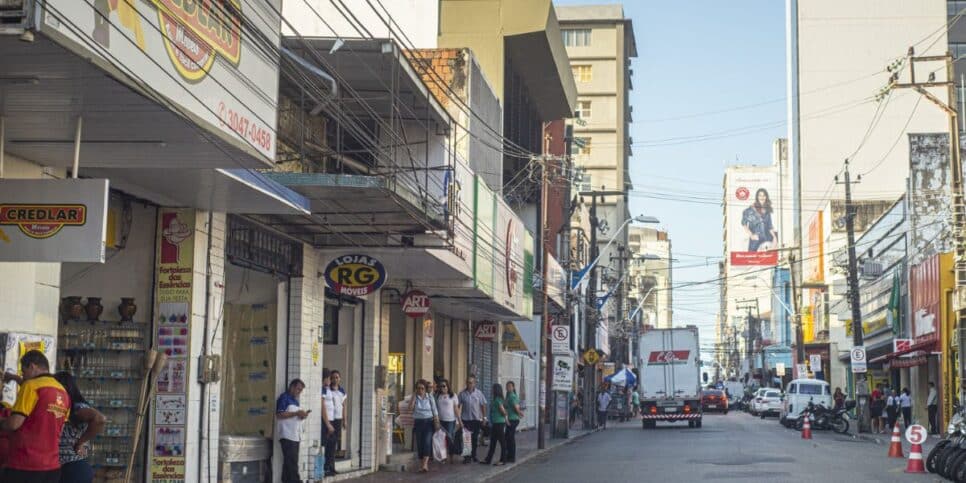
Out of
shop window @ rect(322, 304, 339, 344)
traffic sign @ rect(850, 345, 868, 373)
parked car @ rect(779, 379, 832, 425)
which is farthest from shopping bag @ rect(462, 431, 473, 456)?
parked car @ rect(779, 379, 832, 425)

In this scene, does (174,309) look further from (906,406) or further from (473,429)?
(906,406)

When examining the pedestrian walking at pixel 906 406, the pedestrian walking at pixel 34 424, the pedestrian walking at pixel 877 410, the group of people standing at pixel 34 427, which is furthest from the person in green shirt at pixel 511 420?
the pedestrian walking at pixel 877 410

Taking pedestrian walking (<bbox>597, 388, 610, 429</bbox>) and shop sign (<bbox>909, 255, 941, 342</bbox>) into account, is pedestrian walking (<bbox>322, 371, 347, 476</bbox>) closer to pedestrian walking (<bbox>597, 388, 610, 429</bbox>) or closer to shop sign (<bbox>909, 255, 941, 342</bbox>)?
shop sign (<bbox>909, 255, 941, 342</bbox>)

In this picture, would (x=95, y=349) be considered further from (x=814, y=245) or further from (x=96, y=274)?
(x=814, y=245)

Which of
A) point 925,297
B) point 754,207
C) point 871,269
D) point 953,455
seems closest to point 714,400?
point 871,269

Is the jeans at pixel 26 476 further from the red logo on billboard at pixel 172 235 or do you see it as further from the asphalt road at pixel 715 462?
the asphalt road at pixel 715 462

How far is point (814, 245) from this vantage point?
87.3 m

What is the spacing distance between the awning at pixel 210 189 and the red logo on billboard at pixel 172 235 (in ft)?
0.78

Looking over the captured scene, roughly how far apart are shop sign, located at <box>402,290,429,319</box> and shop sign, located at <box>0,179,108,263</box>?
14.8 m

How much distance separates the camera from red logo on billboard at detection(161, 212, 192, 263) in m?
14.8

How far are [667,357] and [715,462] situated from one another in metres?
22.6

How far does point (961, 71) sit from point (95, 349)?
281ft

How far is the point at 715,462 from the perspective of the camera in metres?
23.6

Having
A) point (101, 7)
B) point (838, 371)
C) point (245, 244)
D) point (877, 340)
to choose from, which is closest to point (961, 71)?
point (838, 371)
